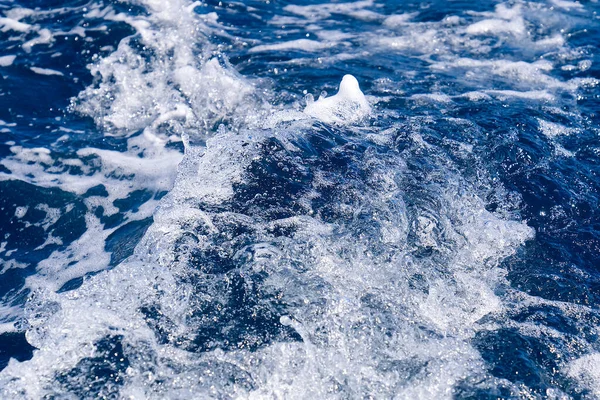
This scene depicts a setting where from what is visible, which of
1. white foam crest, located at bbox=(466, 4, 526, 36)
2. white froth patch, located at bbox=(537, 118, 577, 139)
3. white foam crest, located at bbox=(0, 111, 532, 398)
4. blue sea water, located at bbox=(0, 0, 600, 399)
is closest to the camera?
white foam crest, located at bbox=(0, 111, 532, 398)

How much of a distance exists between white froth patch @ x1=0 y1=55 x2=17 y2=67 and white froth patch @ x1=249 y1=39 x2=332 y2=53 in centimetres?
325

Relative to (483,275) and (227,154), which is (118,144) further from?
(483,275)

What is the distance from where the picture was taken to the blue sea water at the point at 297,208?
3.16m

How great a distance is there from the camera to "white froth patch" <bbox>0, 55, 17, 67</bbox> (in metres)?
→ 6.95

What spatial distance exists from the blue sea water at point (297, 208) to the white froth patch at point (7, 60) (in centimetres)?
9

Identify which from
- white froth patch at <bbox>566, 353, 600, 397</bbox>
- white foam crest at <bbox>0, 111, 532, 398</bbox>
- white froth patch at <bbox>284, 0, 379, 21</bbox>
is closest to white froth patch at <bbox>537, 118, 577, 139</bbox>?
white foam crest at <bbox>0, 111, 532, 398</bbox>

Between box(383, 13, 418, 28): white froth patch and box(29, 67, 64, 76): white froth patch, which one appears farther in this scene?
box(383, 13, 418, 28): white froth patch

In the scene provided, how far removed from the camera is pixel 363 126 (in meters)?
5.40

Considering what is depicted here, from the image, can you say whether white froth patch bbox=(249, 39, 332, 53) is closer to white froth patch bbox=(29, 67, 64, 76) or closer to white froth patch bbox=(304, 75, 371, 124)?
white froth patch bbox=(304, 75, 371, 124)

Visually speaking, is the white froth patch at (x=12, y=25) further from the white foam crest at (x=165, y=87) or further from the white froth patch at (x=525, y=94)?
the white froth patch at (x=525, y=94)

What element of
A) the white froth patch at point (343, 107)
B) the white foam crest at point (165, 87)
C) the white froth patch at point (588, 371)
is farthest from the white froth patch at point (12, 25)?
the white froth patch at point (588, 371)

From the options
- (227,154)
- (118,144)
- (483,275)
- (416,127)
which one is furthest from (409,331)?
(118,144)

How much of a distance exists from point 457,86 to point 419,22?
216 cm

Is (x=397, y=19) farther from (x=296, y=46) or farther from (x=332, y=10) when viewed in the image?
(x=296, y=46)
